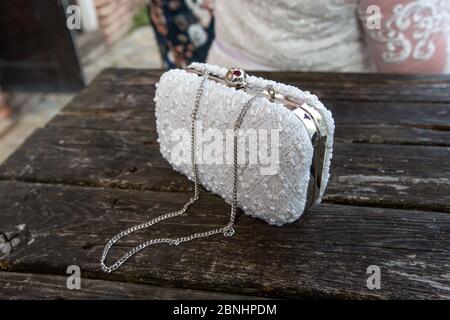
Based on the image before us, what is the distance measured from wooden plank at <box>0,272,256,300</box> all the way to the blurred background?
0.66 metres

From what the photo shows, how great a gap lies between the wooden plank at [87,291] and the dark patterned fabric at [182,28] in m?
1.13

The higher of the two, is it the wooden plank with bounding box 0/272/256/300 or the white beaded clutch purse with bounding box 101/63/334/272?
the white beaded clutch purse with bounding box 101/63/334/272

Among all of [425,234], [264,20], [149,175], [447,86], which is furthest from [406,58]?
[149,175]

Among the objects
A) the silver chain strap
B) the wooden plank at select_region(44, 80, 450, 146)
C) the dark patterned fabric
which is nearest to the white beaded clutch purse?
the silver chain strap

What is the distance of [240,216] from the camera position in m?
0.67

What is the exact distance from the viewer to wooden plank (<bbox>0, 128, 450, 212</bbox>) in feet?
2.24

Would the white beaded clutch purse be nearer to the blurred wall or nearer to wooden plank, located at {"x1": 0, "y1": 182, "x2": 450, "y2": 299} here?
wooden plank, located at {"x1": 0, "y1": 182, "x2": 450, "y2": 299}

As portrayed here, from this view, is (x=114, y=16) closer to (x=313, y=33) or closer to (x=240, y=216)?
(x=313, y=33)

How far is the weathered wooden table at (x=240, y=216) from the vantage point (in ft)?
1.83

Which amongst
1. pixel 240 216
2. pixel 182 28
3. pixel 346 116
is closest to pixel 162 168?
pixel 240 216

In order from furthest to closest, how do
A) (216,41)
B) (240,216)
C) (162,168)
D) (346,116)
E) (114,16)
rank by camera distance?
(114,16) < (216,41) < (346,116) < (162,168) < (240,216)

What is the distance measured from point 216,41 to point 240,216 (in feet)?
2.09

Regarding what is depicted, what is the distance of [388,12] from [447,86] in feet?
0.70

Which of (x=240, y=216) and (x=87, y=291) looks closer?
(x=87, y=291)
